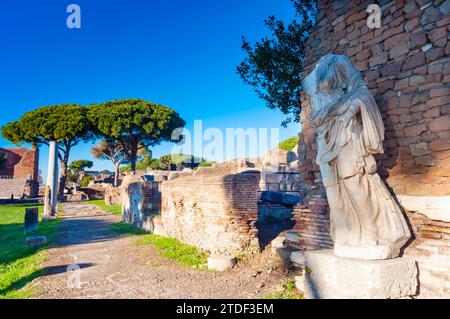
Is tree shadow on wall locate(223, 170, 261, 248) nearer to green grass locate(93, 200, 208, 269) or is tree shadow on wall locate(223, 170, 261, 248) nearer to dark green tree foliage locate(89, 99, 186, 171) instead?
green grass locate(93, 200, 208, 269)

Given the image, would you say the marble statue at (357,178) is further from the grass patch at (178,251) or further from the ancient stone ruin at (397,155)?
the grass patch at (178,251)

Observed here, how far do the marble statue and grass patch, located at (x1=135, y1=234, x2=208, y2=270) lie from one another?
3.73 metres

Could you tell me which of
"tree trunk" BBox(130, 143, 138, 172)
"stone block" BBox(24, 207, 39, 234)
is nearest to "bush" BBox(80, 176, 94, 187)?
"tree trunk" BBox(130, 143, 138, 172)

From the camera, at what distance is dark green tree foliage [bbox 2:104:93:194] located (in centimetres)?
2788

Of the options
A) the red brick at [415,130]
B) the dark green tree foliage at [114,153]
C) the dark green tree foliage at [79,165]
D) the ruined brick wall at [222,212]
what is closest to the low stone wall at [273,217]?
the ruined brick wall at [222,212]

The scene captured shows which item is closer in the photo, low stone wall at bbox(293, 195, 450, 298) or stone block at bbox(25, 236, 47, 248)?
low stone wall at bbox(293, 195, 450, 298)

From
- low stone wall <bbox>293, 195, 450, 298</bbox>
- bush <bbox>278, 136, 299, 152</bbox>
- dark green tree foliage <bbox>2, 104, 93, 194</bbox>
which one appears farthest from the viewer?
bush <bbox>278, 136, 299, 152</bbox>

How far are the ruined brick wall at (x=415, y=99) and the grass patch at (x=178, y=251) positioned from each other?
133 inches

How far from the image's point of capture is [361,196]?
9.80 feet

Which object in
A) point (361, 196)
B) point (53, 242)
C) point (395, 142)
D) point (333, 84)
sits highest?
point (333, 84)

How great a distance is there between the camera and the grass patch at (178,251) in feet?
21.7
